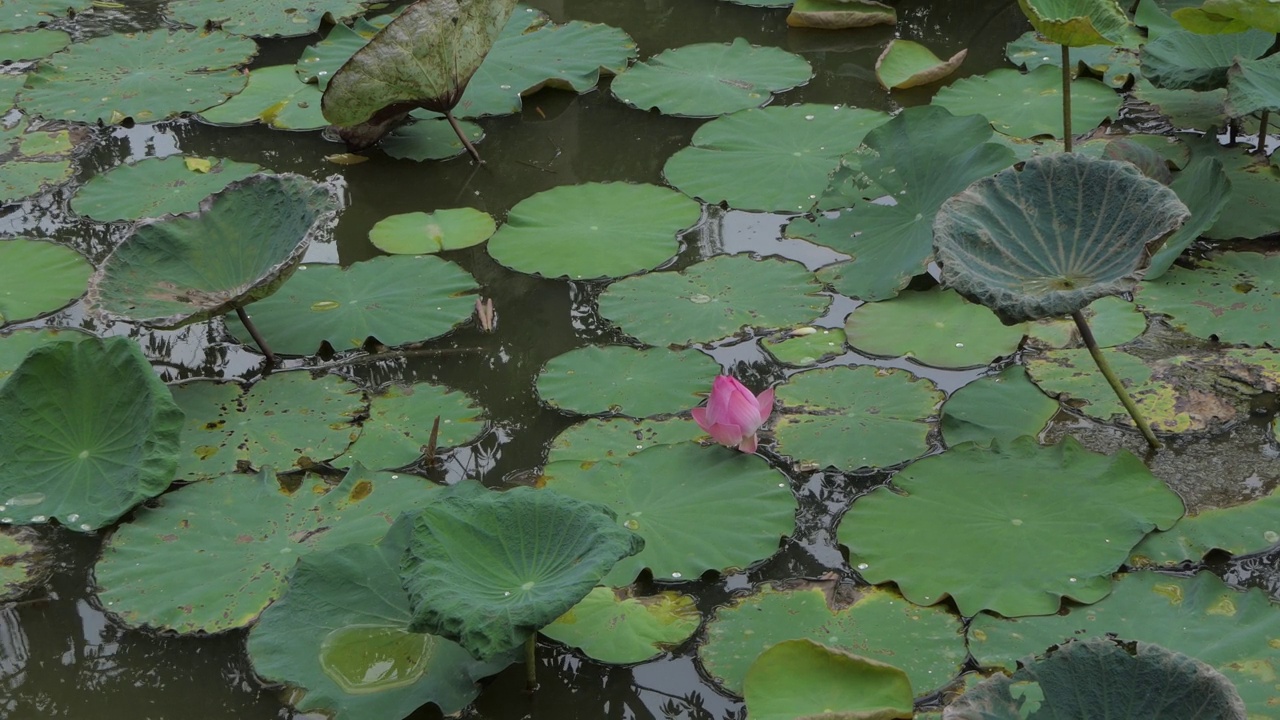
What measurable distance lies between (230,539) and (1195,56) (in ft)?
9.51

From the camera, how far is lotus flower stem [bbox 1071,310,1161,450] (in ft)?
7.47

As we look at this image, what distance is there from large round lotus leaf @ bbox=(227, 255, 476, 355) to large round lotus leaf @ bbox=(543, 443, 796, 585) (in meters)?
0.74

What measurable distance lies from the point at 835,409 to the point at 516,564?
3.10ft

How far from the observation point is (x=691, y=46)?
4.38m

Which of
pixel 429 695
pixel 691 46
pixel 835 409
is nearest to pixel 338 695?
pixel 429 695

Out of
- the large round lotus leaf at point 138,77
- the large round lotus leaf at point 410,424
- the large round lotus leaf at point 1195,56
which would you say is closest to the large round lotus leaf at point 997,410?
the large round lotus leaf at point 410,424

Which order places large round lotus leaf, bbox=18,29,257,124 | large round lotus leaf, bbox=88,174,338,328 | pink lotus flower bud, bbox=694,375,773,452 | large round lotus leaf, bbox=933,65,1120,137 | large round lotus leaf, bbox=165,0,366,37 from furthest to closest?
large round lotus leaf, bbox=165,0,366,37, large round lotus leaf, bbox=18,29,257,124, large round lotus leaf, bbox=933,65,1120,137, large round lotus leaf, bbox=88,174,338,328, pink lotus flower bud, bbox=694,375,773,452

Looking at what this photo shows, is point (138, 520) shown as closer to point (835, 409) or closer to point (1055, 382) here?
point (835, 409)

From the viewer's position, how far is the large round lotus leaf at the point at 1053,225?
7.38 ft

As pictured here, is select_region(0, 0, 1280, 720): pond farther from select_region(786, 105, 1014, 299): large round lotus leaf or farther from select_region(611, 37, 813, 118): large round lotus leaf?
select_region(611, 37, 813, 118): large round lotus leaf

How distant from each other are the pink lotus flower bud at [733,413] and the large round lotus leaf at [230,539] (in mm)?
589

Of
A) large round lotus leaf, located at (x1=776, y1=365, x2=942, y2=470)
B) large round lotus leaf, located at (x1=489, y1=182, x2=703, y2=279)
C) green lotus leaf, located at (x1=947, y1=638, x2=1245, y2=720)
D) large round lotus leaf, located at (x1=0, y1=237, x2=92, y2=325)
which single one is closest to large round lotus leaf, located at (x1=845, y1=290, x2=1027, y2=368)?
large round lotus leaf, located at (x1=776, y1=365, x2=942, y2=470)

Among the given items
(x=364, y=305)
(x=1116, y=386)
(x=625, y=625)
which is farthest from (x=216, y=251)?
(x=1116, y=386)

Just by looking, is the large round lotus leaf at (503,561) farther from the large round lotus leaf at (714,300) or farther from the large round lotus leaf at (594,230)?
the large round lotus leaf at (594,230)
